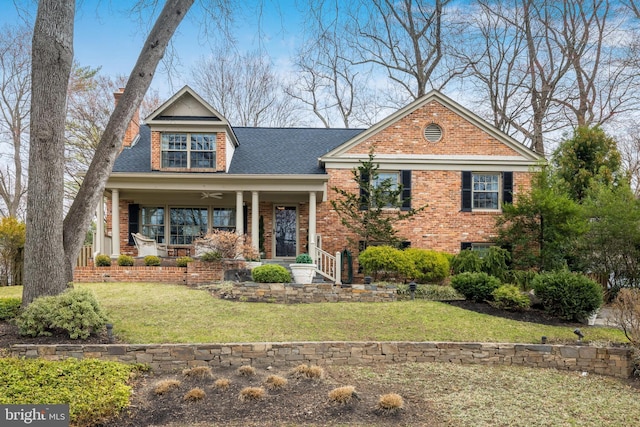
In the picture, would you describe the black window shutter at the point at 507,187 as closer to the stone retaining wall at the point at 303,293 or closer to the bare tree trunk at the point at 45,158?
the stone retaining wall at the point at 303,293

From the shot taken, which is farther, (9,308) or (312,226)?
(312,226)

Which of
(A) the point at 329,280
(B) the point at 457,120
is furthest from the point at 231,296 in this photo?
(B) the point at 457,120

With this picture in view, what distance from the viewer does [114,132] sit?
6.80 meters

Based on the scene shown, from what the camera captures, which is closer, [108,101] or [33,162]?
[33,162]

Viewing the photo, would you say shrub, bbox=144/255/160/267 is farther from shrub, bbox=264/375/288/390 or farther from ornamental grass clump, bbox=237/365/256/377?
shrub, bbox=264/375/288/390

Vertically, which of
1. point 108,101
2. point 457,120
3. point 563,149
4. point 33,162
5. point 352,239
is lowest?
point 352,239

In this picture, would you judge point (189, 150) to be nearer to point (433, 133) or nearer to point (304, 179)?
point (304, 179)

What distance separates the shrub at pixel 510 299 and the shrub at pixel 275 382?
572cm

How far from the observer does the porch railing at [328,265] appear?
11188 millimetres

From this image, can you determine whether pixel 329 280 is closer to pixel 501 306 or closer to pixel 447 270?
pixel 447 270

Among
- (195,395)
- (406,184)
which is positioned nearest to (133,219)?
(406,184)

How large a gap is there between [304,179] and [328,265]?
2.68 metres

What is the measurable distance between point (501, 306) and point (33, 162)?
8.95 meters

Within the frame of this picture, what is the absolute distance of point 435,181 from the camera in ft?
45.8
